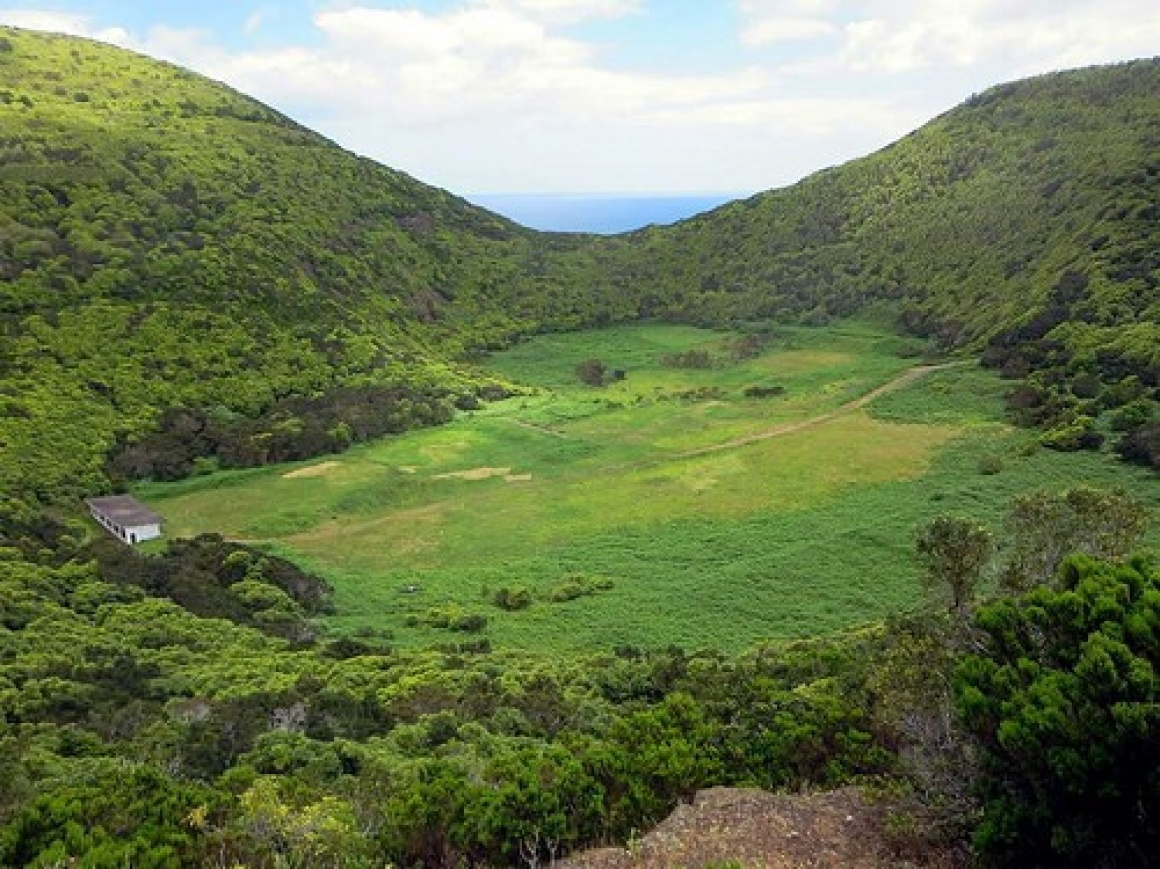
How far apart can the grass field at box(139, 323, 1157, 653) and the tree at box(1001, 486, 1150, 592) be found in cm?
1074

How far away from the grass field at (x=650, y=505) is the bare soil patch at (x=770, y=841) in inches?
763

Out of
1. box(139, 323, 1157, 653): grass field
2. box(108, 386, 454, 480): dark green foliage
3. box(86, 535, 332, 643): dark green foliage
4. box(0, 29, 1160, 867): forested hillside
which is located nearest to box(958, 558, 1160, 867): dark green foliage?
box(0, 29, 1160, 867): forested hillside

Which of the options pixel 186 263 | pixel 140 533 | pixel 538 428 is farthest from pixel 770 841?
pixel 186 263

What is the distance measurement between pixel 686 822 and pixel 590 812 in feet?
5.88

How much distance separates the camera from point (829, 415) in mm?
63750

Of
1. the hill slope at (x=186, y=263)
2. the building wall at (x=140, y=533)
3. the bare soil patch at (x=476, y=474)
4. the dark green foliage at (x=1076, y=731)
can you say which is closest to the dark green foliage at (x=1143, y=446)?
the bare soil patch at (x=476, y=474)

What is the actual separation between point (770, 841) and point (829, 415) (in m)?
53.4

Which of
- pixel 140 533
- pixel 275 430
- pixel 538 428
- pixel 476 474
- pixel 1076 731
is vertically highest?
pixel 1076 731

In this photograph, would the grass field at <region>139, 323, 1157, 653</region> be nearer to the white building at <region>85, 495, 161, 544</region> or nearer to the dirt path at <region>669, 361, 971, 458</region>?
the dirt path at <region>669, 361, 971, 458</region>

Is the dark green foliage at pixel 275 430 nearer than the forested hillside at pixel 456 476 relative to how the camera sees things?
No

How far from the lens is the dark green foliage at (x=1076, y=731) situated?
35.8 feet

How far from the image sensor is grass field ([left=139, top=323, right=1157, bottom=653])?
120 feet

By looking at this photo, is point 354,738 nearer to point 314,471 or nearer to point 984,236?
point 314,471

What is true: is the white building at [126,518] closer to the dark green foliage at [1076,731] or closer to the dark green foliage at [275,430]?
the dark green foliage at [275,430]
